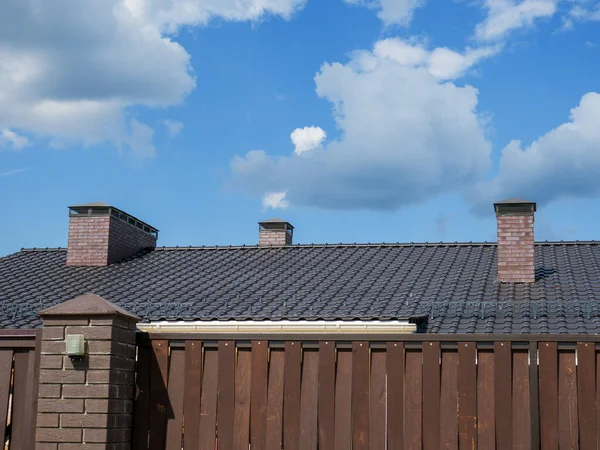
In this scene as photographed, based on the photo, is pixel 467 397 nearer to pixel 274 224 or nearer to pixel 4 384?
pixel 4 384

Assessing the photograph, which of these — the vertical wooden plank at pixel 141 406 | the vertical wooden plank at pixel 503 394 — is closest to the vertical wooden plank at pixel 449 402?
the vertical wooden plank at pixel 503 394

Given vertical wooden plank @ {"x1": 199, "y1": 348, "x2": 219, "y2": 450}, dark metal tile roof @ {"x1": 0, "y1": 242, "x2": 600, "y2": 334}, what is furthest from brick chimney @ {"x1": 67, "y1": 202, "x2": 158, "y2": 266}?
vertical wooden plank @ {"x1": 199, "y1": 348, "x2": 219, "y2": 450}

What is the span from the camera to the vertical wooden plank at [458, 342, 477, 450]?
5.40 metres

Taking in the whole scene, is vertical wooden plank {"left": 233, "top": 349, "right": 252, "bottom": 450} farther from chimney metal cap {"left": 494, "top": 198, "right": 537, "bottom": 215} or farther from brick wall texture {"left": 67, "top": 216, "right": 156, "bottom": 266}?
brick wall texture {"left": 67, "top": 216, "right": 156, "bottom": 266}

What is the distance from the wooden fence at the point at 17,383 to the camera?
5.85 meters

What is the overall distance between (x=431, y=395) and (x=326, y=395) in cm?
71

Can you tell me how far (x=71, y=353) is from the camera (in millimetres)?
5586

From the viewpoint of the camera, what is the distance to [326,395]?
5.62m

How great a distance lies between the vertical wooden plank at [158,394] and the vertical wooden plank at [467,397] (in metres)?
2.07

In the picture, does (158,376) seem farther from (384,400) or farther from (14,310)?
(14,310)

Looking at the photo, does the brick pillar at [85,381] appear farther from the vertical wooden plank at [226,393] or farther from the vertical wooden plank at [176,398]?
the vertical wooden plank at [226,393]

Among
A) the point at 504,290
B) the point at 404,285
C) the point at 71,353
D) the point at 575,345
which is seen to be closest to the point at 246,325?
the point at 404,285

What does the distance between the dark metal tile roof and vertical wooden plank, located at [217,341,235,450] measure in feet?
17.2

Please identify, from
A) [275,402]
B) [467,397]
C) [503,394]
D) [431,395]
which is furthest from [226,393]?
[503,394]
